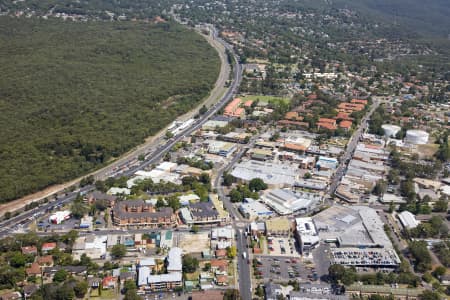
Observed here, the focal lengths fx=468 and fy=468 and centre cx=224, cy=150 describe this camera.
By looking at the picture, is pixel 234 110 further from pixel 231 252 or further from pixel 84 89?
pixel 231 252

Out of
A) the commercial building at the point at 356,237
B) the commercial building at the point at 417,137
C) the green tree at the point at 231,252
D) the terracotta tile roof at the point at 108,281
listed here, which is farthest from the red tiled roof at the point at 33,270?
the commercial building at the point at 417,137

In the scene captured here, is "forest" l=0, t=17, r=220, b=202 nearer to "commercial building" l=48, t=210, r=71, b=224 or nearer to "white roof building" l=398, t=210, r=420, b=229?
"commercial building" l=48, t=210, r=71, b=224

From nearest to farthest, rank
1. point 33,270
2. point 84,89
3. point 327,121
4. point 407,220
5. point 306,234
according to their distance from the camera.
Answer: point 33,270, point 306,234, point 407,220, point 327,121, point 84,89

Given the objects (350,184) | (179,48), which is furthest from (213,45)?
(350,184)

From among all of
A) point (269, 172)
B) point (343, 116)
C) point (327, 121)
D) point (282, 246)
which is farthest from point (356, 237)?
point (343, 116)

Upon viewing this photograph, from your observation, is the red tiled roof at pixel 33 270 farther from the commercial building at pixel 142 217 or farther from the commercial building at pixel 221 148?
the commercial building at pixel 221 148

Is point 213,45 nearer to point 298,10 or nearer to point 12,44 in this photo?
point 12,44

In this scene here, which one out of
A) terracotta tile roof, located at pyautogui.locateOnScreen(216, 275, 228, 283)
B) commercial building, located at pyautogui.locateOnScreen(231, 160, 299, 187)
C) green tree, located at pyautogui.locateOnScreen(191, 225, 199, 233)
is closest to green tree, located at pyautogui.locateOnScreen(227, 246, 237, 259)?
terracotta tile roof, located at pyautogui.locateOnScreen(216, 275, 228, 283)
